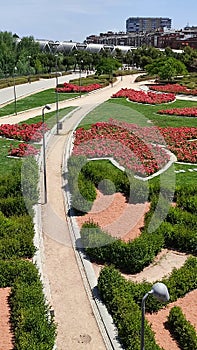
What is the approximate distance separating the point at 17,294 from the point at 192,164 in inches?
514

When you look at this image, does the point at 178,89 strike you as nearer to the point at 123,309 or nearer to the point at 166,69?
the point at 166,69

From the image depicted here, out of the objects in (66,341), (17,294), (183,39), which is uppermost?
(183,39)

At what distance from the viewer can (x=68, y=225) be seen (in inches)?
556

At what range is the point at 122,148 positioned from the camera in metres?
22.0

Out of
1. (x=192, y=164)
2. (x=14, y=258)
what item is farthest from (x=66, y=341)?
(x=192, y=164)

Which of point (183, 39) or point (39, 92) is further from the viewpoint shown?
point (183, 39)

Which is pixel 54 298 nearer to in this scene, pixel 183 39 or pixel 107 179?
pixel 107 179

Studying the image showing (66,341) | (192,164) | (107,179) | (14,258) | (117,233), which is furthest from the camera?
(192,164)

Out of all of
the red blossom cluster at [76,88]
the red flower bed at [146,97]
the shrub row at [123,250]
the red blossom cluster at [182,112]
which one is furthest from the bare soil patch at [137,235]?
the red blossom cluster at [76,88]

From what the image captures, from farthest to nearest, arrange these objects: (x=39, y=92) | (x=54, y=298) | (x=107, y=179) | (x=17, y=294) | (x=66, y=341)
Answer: (x=39, y=92) < (x=107, y=179) < (x=54, y=298) < (x=17, y=294) < (x=66, y=341)

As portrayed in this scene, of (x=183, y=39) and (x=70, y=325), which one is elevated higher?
(x=183, y=39)

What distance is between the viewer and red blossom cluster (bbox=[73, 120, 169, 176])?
19.5 m

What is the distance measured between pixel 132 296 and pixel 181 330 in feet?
4.60

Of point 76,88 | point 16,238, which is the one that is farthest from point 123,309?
point 76,88
